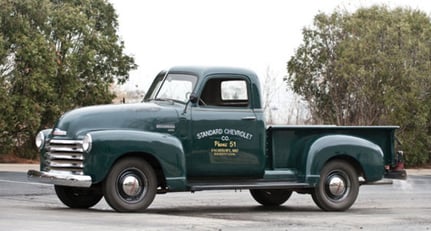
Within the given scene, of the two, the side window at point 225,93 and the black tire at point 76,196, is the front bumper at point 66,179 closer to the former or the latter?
the black tire at point 76,196

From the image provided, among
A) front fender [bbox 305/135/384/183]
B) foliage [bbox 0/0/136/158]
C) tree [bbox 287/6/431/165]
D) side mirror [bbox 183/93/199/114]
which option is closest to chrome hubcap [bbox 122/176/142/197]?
side mirror [bbox 183/93/199/114]

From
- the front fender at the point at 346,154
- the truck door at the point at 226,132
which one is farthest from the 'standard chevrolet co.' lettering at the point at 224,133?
the front fender at the point at 346,154

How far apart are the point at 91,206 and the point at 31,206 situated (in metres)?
0.92

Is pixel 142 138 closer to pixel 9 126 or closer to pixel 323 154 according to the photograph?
pixel 323 154

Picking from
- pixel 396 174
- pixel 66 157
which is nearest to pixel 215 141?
pixel 66 157

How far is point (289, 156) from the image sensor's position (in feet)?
53.3

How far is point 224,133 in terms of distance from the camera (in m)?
15.4

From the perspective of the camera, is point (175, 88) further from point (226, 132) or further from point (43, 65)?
point (43, 65)

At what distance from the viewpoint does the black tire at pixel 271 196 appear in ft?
57.3

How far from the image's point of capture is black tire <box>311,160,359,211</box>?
16219 mm

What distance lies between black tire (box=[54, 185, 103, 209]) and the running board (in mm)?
1584

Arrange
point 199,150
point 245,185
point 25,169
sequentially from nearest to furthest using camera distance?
point 199,150, point 245,185, point 25,169

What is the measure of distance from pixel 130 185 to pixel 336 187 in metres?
3.61

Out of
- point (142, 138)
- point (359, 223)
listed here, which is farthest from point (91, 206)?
point (359, 223)
